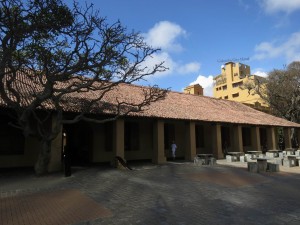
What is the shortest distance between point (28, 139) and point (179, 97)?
512 inches

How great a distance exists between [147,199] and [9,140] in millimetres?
9872

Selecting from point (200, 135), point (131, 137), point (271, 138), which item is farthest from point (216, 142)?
point (271, 138)

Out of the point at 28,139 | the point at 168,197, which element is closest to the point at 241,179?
the point at 168,197

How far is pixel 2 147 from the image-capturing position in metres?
14.6

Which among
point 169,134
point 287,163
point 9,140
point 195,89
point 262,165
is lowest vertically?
point 287,163

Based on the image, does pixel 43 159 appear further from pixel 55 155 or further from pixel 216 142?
pixel 216 142

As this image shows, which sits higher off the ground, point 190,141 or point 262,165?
point 190,141

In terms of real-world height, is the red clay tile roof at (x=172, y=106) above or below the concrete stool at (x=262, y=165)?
above

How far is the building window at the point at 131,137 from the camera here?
747 inches

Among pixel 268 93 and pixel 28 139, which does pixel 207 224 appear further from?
pixel 268 93

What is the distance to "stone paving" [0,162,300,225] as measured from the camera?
660cm

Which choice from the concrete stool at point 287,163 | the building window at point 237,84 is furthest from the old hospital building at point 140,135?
the building window at point 237,84

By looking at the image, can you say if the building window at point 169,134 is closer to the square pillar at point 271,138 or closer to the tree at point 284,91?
the square pillar at point 271,138

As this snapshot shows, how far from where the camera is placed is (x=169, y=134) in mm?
21234
